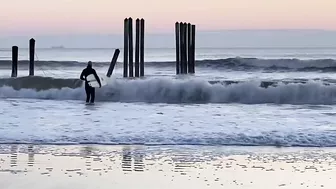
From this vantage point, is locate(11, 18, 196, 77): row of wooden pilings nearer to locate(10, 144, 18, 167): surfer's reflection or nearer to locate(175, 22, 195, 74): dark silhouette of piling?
locate(175, 22, 195, 74): dark silhouette of piling

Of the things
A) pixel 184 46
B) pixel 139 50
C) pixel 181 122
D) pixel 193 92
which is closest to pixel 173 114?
pixel 181 122

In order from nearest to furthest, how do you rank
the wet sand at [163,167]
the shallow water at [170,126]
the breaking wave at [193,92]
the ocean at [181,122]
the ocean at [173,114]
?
the wet sand at [163,167]
the ocean at [181,122]
the shallow water at [170,126]
the ocean at [173,114]
the breaking wave at [193,92]

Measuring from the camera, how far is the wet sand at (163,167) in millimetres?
8406

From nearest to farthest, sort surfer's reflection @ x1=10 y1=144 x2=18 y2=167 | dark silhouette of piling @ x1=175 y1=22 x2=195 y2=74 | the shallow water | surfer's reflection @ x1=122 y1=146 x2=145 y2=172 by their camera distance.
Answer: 1. surfer's reflection @ x1=122 y1=146 x2=145 y2=172
2. surfer's reflection @ x1=10 y1=144 x2=18 y2=167
3. the shallow water
4. dark silhouette of piling @ x1=175 y1=22 x2=195 y2=74

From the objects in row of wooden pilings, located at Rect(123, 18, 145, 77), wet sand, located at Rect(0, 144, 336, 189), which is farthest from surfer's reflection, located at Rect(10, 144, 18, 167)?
row of wooden pilings, located at Rect(123, 18, 145, 77)

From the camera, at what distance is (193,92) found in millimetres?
24906

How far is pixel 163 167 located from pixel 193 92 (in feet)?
50.6

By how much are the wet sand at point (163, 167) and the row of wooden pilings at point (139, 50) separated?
16.1 meters

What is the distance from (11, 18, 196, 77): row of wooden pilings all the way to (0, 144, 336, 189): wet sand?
16060mm

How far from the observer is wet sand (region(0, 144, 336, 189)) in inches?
331

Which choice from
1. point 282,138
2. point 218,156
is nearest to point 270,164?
point 218,156

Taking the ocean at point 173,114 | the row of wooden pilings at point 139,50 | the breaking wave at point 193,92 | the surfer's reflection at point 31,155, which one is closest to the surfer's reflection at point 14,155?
the surfer's reflection at point 31,155

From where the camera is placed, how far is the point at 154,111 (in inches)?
723

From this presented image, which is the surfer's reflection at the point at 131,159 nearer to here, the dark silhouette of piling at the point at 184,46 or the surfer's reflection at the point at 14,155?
the surfer's reflection at the point at 14,155
